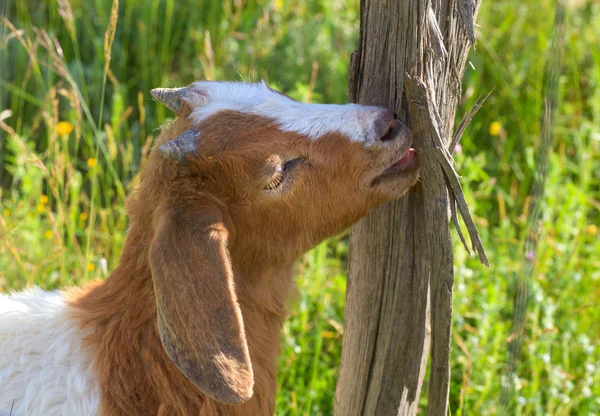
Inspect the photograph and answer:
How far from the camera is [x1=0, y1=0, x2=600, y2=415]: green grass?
3697 mm

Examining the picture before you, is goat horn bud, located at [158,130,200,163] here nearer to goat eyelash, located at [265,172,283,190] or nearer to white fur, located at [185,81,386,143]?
white fur, located at [185,81,386,143]

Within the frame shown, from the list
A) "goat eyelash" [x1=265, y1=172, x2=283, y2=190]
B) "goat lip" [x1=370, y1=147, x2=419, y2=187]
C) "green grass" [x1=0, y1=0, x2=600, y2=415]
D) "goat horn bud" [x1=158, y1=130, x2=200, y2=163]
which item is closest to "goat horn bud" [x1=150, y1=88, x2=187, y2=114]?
"goat horn bud" [x1=158, y1=130, x2=200, y2=163]

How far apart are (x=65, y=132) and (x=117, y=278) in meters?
1.68

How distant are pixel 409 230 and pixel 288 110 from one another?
588mm

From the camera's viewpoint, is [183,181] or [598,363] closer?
[183,181]

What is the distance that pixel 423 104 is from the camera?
253 centimetres

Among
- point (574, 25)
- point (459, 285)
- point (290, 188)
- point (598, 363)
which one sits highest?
point (574, 25)

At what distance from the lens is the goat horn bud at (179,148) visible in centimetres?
246

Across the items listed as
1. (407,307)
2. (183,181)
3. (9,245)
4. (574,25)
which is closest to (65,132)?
(9,245)

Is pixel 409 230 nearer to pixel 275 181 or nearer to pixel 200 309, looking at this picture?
pixel 275 181

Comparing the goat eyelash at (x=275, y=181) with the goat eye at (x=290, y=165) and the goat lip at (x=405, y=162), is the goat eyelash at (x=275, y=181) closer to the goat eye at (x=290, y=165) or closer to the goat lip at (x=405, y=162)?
the goat eye at (x=290, y=165)

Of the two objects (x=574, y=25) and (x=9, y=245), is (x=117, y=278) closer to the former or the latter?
(x=9, y=245)

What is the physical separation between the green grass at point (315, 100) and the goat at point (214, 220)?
392 mm

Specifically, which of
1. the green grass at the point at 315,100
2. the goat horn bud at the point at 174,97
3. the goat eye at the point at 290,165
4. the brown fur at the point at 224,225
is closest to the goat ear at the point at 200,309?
the brown fur at the point at 224,225
